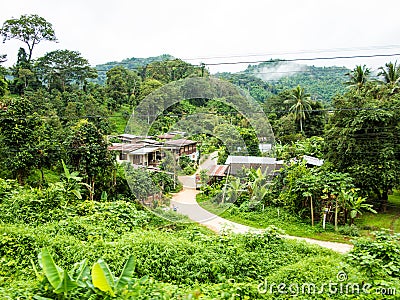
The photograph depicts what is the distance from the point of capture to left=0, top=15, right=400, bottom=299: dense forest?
10.4ft

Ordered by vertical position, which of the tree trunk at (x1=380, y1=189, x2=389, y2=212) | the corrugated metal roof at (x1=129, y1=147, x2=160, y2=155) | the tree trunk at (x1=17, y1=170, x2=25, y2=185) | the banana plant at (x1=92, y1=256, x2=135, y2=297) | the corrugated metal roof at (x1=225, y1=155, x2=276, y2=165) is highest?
the corrugated metal roof at (x1=129, y1=147, x2=160, y2=155)

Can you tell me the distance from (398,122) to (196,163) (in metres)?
5.44

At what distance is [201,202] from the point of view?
21.9 ft

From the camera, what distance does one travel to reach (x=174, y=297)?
270cm

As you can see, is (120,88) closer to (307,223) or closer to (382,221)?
(307,223)

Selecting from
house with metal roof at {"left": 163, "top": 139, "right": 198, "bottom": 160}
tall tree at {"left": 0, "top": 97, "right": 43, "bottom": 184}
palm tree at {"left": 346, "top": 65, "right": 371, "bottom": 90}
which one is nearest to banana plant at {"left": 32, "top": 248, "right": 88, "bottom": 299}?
house with metal roof at {"left": 163, "top": 139, "right": 198, "bottom": 160}

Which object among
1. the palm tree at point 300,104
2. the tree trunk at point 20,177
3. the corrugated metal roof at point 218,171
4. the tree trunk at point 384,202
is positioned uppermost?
the palm tree at point 300,104

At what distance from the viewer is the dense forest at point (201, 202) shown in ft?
10.4

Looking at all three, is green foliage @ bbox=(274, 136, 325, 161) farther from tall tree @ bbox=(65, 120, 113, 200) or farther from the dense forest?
tall tree @ bbox=(65, 120, 113, 200)

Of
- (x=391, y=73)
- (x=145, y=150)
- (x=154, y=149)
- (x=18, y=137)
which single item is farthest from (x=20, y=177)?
(x=391, y=73)

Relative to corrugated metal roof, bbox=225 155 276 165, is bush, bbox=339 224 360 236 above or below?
below

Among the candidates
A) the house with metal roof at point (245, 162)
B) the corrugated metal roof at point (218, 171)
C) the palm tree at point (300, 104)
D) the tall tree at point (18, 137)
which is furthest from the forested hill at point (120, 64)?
the corrugated metal roof at point (218, 171)

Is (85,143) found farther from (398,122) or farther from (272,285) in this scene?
(398,122)

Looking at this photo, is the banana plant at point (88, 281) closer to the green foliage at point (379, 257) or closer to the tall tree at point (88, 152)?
the green foliage at point (379, 257)
